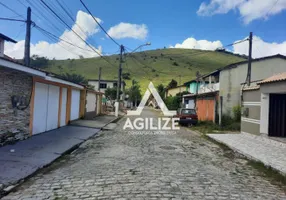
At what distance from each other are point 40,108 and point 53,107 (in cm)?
190

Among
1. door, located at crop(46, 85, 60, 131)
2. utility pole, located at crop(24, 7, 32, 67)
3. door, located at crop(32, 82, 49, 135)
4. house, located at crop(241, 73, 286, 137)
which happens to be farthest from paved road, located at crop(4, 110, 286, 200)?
utility pole, located at crop(24, 7, 32, 67)

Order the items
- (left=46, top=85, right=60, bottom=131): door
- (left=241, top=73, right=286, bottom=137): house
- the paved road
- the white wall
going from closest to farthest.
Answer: the paved road < (left=241, top=73, right=286, bottom=137): house < (left=46, top=85, right=60, bottom=131): door < the white wall

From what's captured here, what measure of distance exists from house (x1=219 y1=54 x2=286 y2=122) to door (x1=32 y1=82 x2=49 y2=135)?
50.8ft

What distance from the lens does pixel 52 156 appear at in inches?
319

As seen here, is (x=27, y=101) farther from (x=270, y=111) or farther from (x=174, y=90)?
(x=174, y=90)

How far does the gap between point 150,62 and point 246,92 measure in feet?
253

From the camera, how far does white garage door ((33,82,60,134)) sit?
1209 cm

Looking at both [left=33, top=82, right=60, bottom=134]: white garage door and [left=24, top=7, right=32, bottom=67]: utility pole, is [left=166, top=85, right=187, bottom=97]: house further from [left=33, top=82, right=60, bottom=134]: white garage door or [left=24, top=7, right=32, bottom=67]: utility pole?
[left=24, top=7, right=32, bottom=67]: utility pole

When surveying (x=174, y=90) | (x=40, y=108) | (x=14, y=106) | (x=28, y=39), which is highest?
(x=174, y=90)

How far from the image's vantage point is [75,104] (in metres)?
20.1

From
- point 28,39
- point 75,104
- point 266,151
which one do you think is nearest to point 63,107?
point 75,104

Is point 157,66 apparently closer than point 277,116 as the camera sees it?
No

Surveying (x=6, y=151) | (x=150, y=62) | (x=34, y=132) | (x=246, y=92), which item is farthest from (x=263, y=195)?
(x=150, y=62)

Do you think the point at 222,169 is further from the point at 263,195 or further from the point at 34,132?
the point at 34,132
